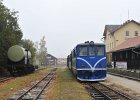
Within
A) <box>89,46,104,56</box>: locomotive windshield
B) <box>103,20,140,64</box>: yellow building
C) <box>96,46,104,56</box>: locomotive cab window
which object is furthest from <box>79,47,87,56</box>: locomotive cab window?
<box>103,20,140,64</box>: yellow building

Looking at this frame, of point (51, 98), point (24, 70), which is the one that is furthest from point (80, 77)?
point (24, 70)

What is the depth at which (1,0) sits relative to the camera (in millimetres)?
39906

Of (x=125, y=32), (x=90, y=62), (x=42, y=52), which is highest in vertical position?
(x=125, y=32)

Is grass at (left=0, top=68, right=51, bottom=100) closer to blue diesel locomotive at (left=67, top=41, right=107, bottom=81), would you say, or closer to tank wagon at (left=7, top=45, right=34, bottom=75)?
blue diesel locomotive at (left=67, top=41, right=107, bottom=81)

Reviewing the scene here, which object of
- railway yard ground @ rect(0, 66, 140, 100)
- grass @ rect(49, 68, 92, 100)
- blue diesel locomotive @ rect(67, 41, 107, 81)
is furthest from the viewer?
blue diesel locomotive @ rect(67, 41, 107, 81)

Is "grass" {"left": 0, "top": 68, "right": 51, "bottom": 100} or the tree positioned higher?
the tree

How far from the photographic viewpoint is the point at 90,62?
1089 inches

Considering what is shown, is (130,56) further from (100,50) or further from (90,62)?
(90,62)

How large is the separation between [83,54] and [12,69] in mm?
13511

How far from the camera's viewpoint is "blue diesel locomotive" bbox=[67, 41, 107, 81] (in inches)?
1088

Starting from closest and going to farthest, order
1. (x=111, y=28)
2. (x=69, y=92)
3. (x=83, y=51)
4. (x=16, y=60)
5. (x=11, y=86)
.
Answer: (x=69, y=92) < (x=11, y=86) < (x=83, y=51) < (x=16, y=60) < (x=111, y=28)

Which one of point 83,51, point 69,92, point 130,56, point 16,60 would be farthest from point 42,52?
point 69,92

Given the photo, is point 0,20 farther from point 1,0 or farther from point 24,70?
point 24,70

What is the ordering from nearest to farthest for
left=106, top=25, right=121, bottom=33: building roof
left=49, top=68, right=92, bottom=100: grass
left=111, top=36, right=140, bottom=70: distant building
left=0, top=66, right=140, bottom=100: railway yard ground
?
left=49, top=68, right=92, bottom=100: grass, left=0, top=66, right=140, bottom=100: railway yard ground, left=111, top=36, right=140, bottom=70: distant building, left=106, top=25, right=121, bottom=33: building roof
